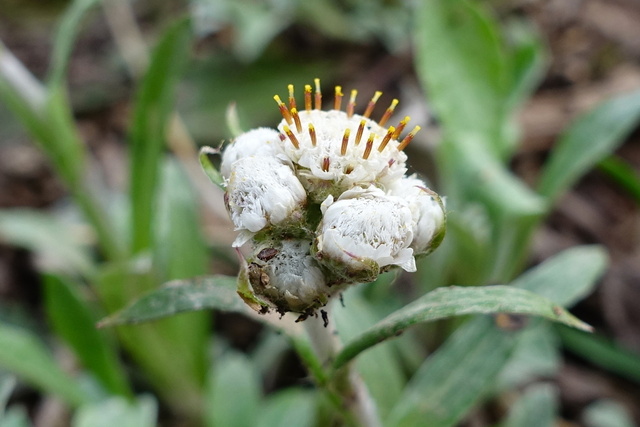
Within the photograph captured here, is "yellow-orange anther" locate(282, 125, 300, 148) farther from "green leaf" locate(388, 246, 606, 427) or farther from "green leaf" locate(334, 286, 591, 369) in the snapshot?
"green leaf" locate(388, 246, 606, 427)

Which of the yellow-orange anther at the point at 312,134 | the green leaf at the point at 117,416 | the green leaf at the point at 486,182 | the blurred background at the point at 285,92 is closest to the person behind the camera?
the yellow-orange anther at the point at 312,134

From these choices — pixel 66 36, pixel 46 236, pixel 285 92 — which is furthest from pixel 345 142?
pixel 285 92

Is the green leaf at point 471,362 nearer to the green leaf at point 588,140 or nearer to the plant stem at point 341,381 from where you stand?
the plant stem at point 341,381

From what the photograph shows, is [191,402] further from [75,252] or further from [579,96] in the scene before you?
[579,96]

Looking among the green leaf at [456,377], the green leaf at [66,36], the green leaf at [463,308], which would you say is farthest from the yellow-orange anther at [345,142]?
the green leaf at [66,36]

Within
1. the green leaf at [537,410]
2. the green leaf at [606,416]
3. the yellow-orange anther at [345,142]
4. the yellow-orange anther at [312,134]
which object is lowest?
the green leaf at [606,416]

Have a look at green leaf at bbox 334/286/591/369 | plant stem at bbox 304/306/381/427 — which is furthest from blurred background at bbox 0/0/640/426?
green leaf at bbox 334/286/591/369
